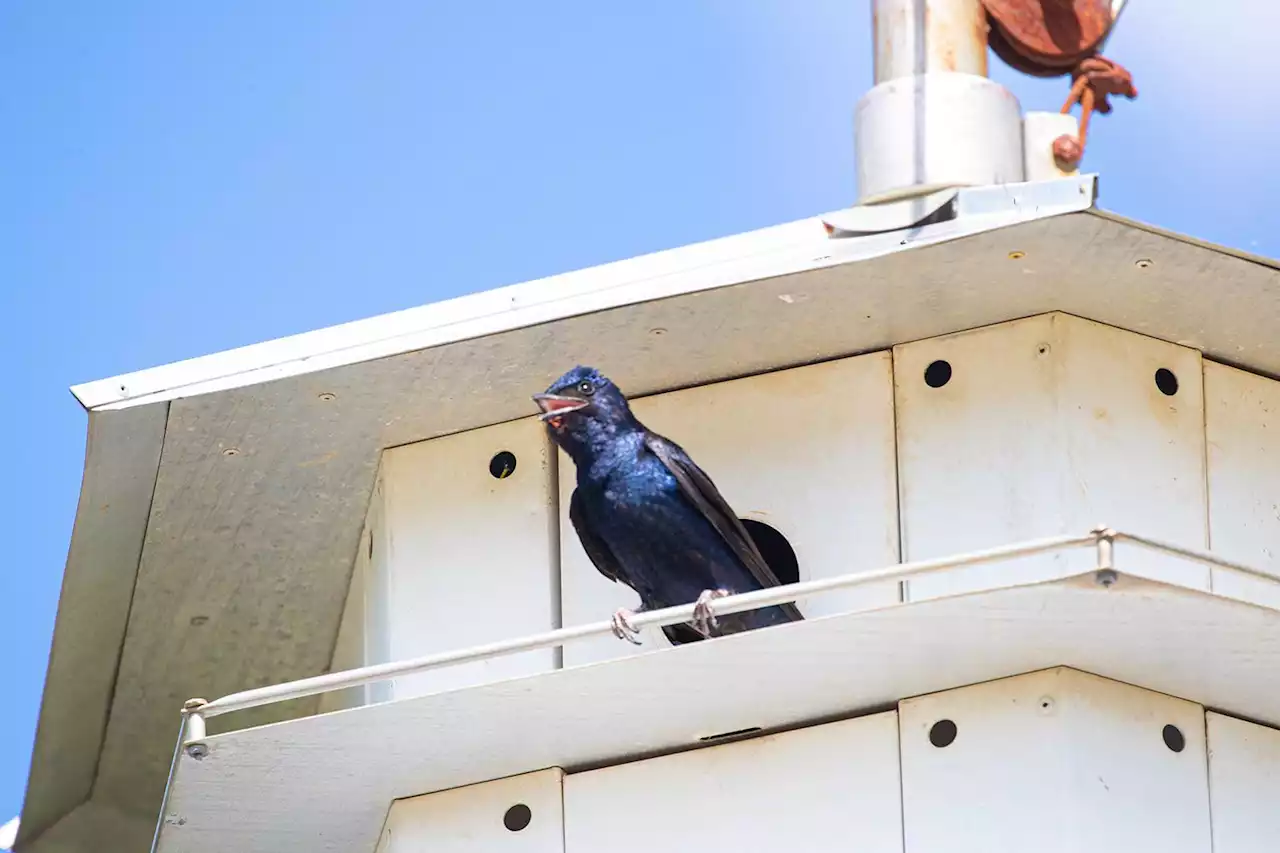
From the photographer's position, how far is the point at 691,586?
10750 mm

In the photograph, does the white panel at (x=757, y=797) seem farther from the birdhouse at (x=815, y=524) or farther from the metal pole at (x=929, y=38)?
the metal pole at (x=929, y=38)

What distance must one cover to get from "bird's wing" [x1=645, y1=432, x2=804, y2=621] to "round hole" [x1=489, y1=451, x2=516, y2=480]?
739 millimetres

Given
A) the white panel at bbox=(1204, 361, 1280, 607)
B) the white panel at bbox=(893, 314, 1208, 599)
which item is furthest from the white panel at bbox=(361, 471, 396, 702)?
the white panel at bbox=(1204, 361, 1280, 607)

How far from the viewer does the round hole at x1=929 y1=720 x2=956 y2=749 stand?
1013cm

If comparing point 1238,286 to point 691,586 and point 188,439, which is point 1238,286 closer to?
point 691,586

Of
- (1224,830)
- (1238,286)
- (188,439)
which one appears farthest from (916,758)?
(188,439)

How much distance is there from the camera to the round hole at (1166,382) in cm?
1073

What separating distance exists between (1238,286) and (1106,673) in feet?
4.49

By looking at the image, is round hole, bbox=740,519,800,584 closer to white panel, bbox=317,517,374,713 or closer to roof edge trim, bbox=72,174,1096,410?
roof edge trim, bbox=72,174,1096,410

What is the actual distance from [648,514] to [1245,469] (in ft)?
6.50

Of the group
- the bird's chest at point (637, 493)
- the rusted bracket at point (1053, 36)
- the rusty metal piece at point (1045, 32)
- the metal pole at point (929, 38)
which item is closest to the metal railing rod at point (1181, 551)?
the bird's chest at point (637, 493)

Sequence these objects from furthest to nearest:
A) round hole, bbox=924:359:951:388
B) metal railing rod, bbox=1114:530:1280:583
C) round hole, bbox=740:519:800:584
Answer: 1. round hole, bbox=740:519:800:584
2. round hole, bbox=924:359:951:388
3. metal railing rod, bbox=1114:530:1280:583

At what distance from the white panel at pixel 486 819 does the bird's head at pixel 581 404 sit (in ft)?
3.76

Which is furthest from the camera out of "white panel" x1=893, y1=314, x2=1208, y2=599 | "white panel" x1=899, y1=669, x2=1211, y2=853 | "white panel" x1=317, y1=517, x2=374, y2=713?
"white panel" x1=317, y1=517, x2=374, y2=713
